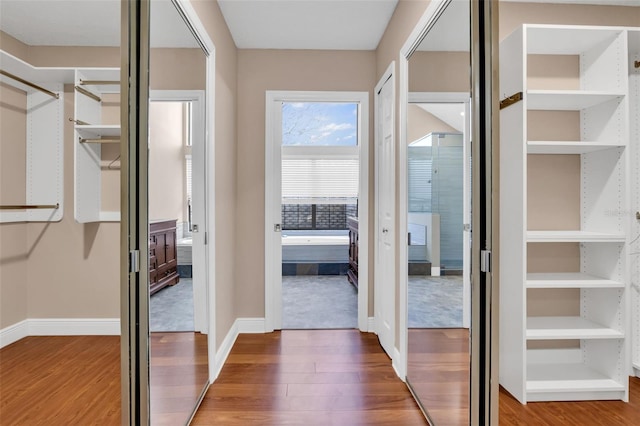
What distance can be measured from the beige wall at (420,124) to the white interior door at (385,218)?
37 centimetres

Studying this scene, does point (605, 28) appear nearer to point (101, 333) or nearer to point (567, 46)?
point (567, 46)

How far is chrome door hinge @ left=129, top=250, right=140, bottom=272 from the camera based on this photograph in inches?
42.6

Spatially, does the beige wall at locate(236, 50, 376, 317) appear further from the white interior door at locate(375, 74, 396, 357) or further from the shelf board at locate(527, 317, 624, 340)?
the shelf board at locate(527, 317, 624, 340)

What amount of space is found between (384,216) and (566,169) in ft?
5.72

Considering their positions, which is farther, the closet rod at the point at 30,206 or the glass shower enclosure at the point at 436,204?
the glass shower enclosure at the point at 436,204

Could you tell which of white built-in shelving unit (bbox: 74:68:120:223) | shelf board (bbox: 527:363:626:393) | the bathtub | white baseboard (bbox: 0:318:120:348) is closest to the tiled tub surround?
the bathtub

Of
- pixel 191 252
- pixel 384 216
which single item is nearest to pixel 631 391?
pixel 384 216

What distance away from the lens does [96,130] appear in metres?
0.91

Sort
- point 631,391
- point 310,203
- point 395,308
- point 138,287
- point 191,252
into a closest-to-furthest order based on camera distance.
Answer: point 138,287 → point 631,391 → point 191,252 → point 395,308 → point 310,203

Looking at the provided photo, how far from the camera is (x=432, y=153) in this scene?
76.2 inches

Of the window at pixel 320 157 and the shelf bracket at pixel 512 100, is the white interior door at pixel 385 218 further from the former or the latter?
the window at pixel 320 157

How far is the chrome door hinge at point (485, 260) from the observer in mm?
1138

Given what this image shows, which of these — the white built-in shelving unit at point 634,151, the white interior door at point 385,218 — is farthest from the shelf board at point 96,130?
the white interior door at point 385,218

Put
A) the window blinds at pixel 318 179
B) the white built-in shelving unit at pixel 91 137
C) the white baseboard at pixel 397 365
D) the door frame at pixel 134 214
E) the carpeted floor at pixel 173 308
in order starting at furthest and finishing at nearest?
the window blinds at pixel 318 179
the white baseboard at pixel 397 365
the carpeted floor at pixel 173 308
the door frame at pixel 134 214
the white built-in shelving unit at pixel 91 137
